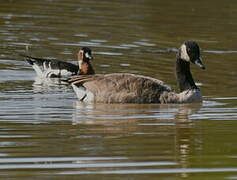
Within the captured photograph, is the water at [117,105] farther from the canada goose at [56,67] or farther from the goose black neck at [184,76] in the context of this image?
the goose black neck at [184,76]

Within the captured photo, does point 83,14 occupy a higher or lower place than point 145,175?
higher

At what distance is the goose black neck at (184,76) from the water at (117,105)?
0.39 meters

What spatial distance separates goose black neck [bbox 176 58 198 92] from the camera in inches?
561

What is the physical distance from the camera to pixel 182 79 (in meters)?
14.4

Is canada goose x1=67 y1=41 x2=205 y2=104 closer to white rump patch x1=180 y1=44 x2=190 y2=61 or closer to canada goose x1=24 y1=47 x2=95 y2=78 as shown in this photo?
white rump patch x1=180 y1=44 x2=190 y2=61

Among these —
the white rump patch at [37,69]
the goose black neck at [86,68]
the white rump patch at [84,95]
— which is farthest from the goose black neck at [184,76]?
the white rump patch at [37,69]

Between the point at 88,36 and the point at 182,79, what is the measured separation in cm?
691

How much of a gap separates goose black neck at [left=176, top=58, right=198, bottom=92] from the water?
39 centimetres

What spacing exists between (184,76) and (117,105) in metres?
1.39

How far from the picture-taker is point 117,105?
45.1ft

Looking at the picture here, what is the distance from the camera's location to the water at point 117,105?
836cm

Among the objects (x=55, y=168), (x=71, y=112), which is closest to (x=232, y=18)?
(x=71, y=112)

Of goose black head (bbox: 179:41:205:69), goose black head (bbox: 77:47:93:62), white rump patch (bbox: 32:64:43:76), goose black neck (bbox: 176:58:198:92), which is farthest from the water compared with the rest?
goose black head (bbox: 77:47:93:62)

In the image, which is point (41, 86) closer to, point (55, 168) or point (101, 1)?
point (55, 168)
